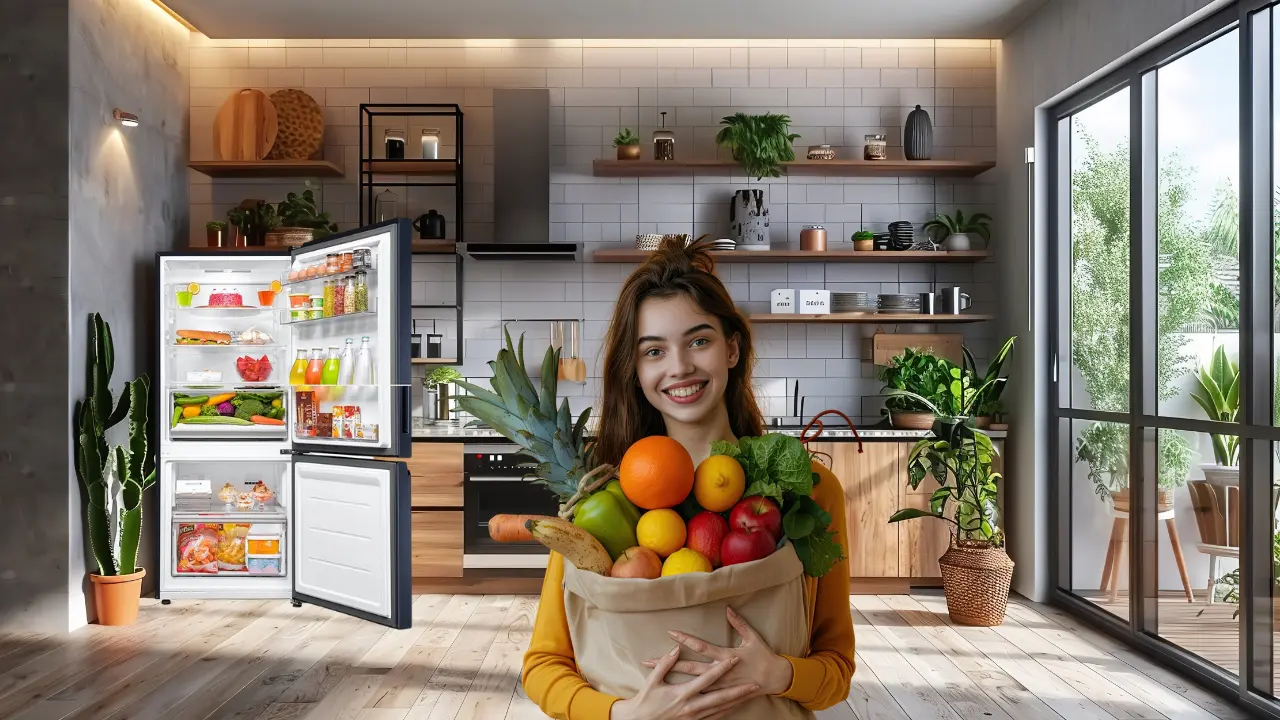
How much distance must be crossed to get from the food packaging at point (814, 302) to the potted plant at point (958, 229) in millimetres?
732

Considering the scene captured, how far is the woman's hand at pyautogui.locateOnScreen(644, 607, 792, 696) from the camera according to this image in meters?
0.94

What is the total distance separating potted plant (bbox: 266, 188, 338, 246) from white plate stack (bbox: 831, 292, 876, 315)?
286cm

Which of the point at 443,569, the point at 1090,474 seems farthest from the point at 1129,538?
the point at 443,569

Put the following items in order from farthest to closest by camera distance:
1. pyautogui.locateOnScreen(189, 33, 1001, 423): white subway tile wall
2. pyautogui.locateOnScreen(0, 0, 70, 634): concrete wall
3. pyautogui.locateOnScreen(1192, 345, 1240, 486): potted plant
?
pyautogui.locateOnScreen(189, 33, 1001, 423): white subway tile wall, pyautogui.locateOnScreen(0, 0, 70, 634): concrete wall, pyautogui.locateOnScreen(1192, 345, 1240, 486): potted plant

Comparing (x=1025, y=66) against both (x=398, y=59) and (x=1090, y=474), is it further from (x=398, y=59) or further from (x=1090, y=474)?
(x=398, y=59)

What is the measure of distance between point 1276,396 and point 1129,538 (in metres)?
1.12

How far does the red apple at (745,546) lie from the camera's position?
943 millimetres

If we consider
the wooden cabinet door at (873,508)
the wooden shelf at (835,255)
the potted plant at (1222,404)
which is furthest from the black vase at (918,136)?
Answer: the potted plant at (1222,404)

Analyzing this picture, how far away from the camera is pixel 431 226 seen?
5102mm

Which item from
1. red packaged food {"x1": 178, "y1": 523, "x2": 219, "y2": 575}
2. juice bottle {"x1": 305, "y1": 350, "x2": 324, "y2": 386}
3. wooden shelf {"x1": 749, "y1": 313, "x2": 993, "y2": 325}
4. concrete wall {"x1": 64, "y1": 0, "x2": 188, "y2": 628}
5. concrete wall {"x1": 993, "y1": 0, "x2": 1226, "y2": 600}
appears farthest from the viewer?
wooden shelf {"x1": 749, "y1": 313, "x2": 993, "y2": 325}

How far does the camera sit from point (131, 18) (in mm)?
4660

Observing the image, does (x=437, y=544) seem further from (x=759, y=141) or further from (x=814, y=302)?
(x=759, y=141)

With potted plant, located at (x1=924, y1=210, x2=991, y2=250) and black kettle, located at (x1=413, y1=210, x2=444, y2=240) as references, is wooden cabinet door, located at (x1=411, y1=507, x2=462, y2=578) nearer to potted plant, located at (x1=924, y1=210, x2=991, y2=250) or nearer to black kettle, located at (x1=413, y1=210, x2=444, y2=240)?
black kettle, located at (x1=413, y1=210, x2=444, y2=240)

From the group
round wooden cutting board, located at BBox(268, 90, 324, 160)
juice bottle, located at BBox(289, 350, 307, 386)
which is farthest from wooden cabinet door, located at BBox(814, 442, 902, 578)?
round wooden cutting board, located at BBox(268, 90, 324, 160)
